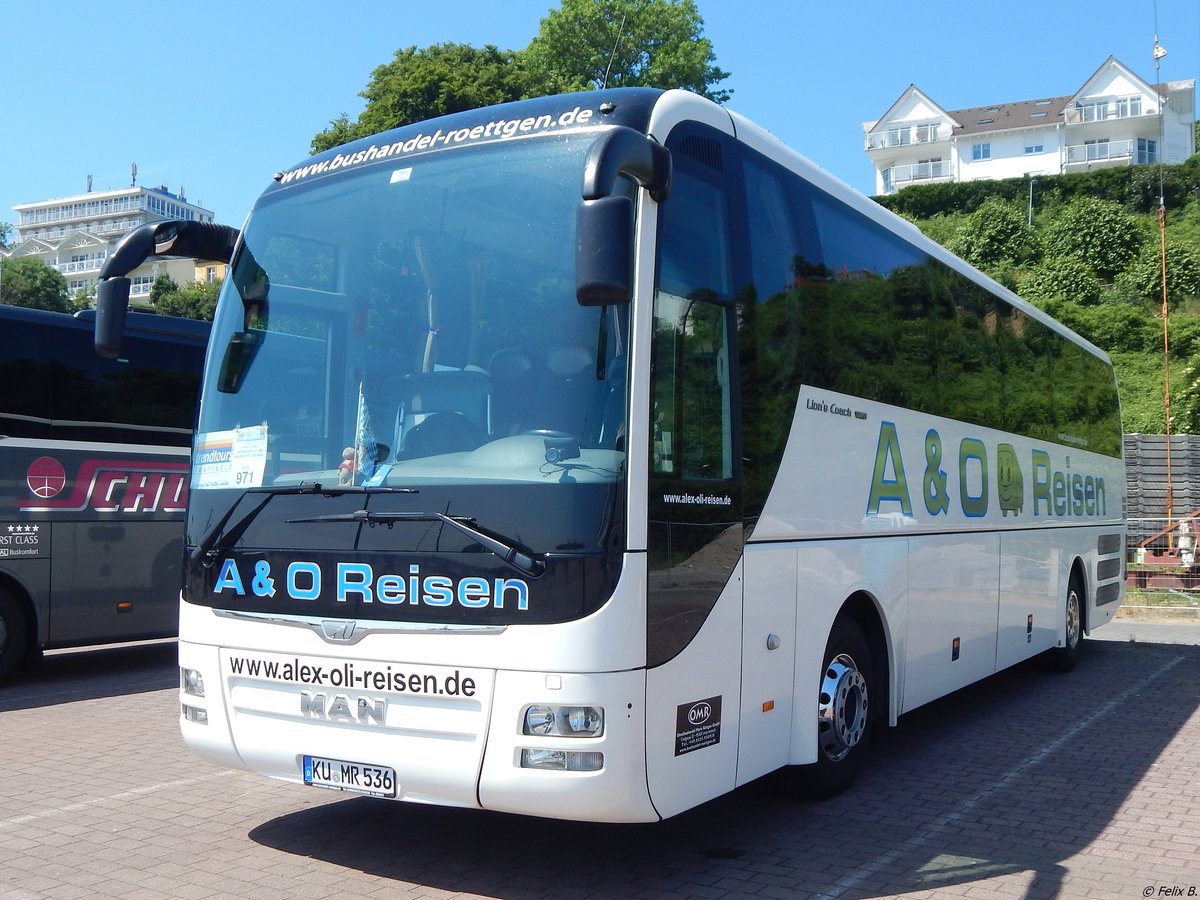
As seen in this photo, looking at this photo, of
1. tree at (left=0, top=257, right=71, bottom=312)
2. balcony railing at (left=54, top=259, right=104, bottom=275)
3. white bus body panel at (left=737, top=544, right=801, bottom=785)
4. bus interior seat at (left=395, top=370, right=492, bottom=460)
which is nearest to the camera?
bus interior seat at (left=395, top=370, right=492, bottom=460)

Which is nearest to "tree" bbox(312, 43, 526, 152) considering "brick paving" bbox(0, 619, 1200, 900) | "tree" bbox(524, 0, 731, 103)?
"tree" bbox(524, 0, 731, 103)

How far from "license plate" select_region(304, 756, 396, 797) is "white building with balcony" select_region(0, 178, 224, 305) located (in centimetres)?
14028

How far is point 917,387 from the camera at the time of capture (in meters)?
8.27

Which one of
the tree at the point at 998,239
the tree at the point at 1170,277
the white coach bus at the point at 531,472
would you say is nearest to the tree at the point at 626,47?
the tree at the point at 998,239

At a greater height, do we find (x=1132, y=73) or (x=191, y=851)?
(x=1132, y=73)

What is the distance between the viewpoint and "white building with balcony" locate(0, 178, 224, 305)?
154500 mm

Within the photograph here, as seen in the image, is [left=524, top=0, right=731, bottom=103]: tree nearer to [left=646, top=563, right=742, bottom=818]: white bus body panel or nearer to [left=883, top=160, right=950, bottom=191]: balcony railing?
[left=883, top=160, right=950, bottom=191]: balcony railing

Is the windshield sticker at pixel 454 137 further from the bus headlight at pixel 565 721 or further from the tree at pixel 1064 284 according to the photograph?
the tree at pixel 1064 284

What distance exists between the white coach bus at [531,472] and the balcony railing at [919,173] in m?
82.4

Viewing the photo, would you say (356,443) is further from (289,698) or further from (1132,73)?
(1132,73)

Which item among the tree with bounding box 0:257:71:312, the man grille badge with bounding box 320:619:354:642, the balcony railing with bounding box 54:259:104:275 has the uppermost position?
the balcony railing with bounding box 54:259:104:275

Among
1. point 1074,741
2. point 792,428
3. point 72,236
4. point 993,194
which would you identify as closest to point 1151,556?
point 1074,741

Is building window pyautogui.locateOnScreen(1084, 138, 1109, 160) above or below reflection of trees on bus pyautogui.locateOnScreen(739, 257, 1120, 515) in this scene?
above

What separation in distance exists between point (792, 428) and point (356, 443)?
236 cm
